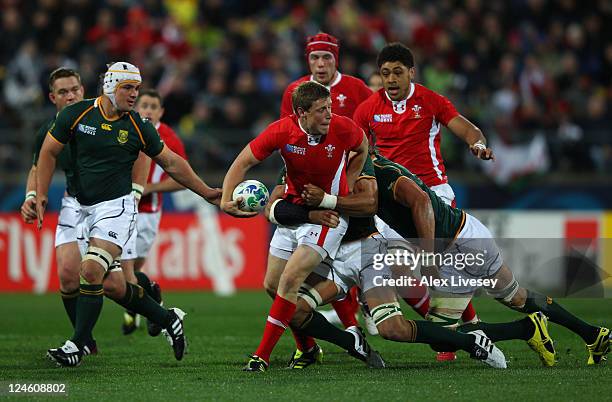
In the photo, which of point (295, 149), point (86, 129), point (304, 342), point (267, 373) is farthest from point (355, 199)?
point (86, 129)

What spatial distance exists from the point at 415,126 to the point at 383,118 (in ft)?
1.03

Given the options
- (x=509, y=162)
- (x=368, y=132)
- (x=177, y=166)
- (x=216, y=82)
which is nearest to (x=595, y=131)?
(x=509, y=162)

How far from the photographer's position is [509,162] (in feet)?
58.8

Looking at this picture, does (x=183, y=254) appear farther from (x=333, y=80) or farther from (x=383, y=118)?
(x=383, y=118)

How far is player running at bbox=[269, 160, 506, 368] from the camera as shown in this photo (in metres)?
8.07

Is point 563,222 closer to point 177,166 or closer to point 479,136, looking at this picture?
point 479,136

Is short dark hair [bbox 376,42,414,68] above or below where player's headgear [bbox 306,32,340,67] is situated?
below

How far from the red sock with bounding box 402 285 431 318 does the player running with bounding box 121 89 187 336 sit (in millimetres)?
3116

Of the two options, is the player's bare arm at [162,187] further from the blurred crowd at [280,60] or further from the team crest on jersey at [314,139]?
the blurred crowd at [280,60]

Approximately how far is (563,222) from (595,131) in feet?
7.81

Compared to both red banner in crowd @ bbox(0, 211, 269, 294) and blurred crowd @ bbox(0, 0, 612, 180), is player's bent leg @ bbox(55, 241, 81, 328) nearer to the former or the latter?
red banner in crowd @ bbox(0, 211, 269, 294)

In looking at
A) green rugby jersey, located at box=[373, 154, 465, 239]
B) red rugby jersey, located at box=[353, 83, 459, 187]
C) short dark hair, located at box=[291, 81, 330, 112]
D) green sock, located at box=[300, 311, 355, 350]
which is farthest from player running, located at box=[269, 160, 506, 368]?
red rugby jersey, located at box=[353, 83, 459, 187]

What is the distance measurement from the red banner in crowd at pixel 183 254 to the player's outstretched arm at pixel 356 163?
8803 mm

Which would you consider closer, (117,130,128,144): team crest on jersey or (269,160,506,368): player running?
(269,160,506,368): player running
